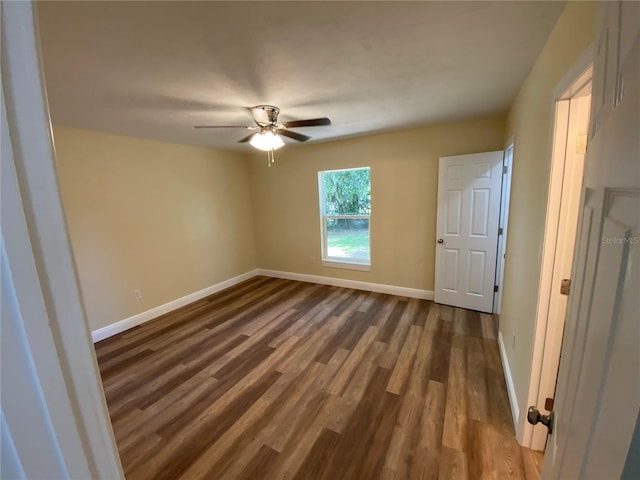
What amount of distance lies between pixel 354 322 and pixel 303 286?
151 centimetres

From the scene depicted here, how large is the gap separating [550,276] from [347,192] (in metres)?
3.08

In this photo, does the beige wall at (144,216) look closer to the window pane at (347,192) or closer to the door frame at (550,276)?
the window pane at (347,192)

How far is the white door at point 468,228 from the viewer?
10.0ft

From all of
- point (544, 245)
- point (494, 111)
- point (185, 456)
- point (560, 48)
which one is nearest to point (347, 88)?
point (560, 48)

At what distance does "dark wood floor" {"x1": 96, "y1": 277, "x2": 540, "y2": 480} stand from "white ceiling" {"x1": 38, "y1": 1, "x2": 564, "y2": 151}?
2.29 m

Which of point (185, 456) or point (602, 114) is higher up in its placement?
point (602, 114)

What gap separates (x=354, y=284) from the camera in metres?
4.29

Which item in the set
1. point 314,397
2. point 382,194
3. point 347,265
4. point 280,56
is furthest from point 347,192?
point 314,397

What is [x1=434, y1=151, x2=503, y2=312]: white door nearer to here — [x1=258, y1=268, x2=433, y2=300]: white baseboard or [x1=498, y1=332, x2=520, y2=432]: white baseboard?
[x1=258, y1=268, x2=433, y2=300]: white baseboard

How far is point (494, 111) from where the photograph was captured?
2.78 metres

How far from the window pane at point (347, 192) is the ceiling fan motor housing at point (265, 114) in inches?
75.5

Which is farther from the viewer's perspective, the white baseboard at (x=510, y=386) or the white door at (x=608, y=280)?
the white baseboard at (x=510, y=386)

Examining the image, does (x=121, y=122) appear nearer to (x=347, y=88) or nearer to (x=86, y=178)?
(x=86, y=178)

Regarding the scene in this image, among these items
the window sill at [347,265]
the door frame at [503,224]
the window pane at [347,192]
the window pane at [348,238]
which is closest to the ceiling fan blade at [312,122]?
the window pane at [347,192]
